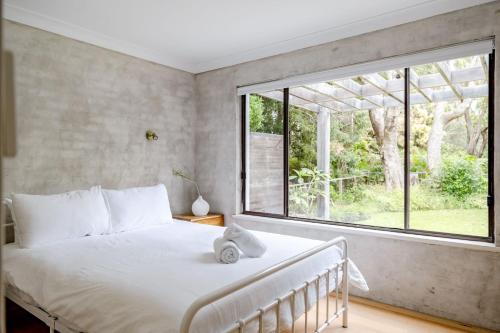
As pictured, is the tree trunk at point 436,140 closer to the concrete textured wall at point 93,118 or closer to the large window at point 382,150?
the large window at point 382,150

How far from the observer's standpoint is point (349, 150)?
10.7 ft

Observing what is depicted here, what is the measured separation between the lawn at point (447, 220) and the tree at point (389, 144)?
11.1 inches

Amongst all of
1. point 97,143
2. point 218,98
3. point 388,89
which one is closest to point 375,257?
point 388,89

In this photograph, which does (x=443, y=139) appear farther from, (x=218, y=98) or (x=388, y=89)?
(x=218, y=98)

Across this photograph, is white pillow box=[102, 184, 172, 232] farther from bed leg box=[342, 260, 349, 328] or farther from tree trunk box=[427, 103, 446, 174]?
tree trunk box=[427, 103, 446, 174]

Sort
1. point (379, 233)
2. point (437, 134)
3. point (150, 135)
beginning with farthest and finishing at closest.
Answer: point (150, 135) < point (379, 233) < point (437, 134)

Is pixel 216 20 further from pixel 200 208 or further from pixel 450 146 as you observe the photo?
pixel 450 146

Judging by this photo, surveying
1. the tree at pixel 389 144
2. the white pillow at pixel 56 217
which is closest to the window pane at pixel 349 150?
the tree at pixel 389 144

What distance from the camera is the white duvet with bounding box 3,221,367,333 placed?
142cm

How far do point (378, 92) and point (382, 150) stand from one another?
554 millimetres

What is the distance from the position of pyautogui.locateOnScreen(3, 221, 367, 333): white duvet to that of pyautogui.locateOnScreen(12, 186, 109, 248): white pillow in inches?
3.4

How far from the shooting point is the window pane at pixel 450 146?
256 cm

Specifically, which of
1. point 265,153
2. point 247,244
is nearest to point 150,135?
point 265,153

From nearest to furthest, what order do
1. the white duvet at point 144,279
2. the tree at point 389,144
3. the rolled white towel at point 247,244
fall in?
the white duvet at point 144,279 → the rolled white towel at point 247,244 → the tree at point 389,144
